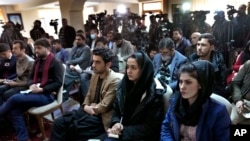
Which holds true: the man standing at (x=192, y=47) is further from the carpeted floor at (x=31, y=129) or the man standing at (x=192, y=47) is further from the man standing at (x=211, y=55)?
the carpeted floor at (x=31, y=129)

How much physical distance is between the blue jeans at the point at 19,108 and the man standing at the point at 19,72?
0.38m

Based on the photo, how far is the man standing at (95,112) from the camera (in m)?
1.71

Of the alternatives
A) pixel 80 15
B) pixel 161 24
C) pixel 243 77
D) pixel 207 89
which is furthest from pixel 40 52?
pixel 80 15

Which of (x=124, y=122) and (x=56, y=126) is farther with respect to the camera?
(x=56, y=126)

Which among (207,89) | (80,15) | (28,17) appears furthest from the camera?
(28,17)

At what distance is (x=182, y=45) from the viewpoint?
3.54 m

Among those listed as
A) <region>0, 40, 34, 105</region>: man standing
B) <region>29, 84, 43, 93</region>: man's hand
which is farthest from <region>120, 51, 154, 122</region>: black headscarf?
<region>0, 40, 34, 105</region>: man standing

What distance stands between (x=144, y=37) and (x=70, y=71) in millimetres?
2188

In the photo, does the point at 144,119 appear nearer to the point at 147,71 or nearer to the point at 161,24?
the point at 147,71

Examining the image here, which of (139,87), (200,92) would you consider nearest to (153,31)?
(139,87)

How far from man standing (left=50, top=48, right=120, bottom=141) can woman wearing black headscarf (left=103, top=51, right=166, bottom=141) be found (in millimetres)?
159

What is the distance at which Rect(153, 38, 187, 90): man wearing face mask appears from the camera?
239 cm

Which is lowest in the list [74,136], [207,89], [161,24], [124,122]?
[74,136]

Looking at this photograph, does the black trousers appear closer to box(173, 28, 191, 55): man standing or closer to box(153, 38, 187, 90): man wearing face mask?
box(153, 38, 187, 90): man wearing face mask
